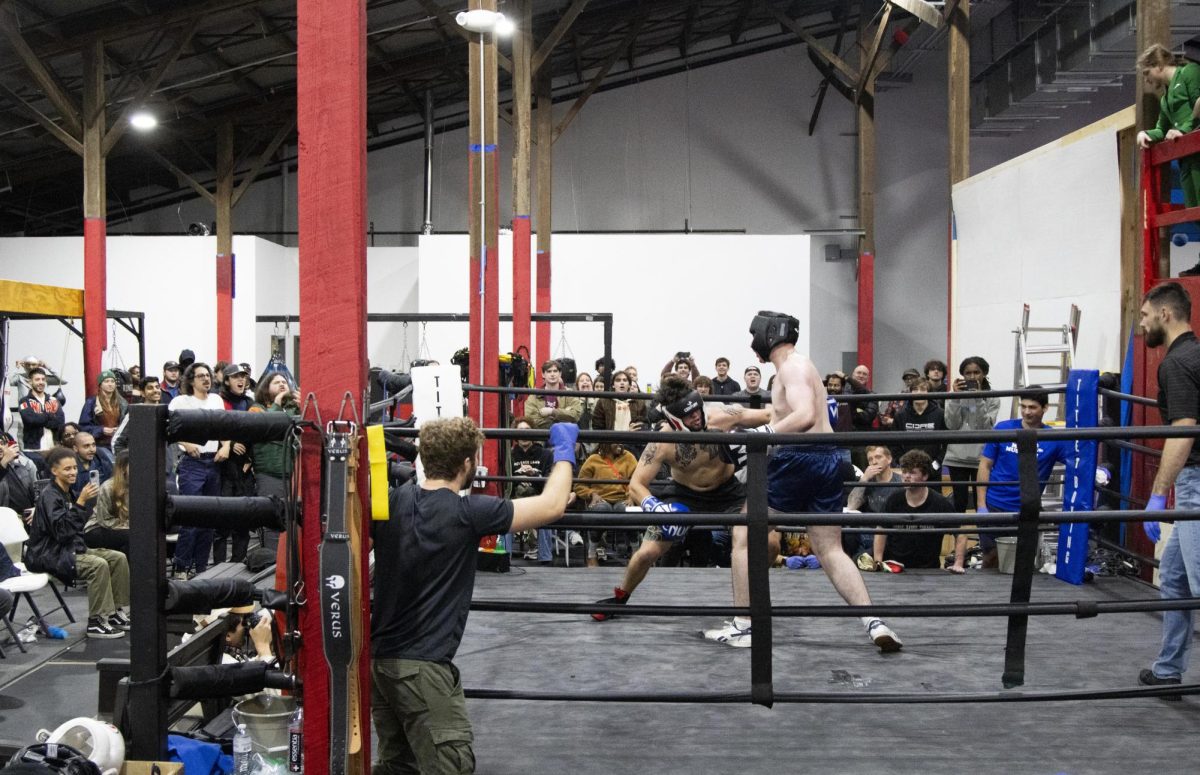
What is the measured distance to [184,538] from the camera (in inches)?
310

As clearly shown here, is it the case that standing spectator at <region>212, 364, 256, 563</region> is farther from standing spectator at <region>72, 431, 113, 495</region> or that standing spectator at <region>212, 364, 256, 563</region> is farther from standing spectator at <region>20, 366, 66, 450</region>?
standing spectator at <region>20, 366, 66, 450</region>

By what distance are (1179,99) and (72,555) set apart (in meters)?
7.11

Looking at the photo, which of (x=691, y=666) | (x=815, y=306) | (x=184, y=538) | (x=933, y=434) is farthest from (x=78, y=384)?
(x=933, y=434)

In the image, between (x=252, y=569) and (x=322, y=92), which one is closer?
(x=322, y=92)

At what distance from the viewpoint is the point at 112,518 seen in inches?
278

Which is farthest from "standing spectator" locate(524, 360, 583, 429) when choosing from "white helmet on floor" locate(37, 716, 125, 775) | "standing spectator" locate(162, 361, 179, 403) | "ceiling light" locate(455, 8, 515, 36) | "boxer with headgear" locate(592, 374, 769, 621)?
"white helmet on floor" locate(37, 716, 125, 775)

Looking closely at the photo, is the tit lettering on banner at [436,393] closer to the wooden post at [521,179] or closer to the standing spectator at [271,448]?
the standing spectator at [271,448]

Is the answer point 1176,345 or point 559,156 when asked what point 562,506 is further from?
point 559,156

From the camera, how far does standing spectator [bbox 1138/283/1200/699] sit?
3959mm

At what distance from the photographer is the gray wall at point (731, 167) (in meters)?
23.0

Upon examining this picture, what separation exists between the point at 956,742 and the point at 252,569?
4.15 meters

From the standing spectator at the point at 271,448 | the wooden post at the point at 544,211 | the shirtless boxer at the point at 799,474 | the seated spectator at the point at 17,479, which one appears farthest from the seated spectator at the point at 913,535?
the wooden post at the point at 544,211

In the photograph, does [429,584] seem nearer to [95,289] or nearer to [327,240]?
[327,240]

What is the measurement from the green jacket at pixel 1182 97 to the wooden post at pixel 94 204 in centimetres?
1262
